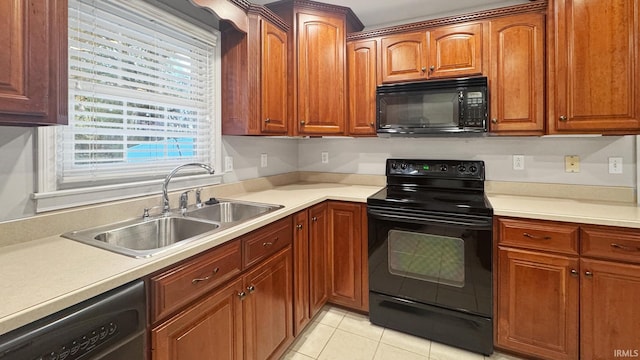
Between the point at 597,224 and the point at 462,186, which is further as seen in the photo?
the point at 462,186

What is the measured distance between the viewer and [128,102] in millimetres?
1576

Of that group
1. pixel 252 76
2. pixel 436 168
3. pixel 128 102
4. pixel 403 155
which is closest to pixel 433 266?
pixel 436 168

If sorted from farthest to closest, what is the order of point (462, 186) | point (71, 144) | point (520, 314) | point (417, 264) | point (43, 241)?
point (462, 186), point (417, 264), point (520, 314), point (71, 144), point (43, 241)

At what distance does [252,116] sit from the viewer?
2.04 meters

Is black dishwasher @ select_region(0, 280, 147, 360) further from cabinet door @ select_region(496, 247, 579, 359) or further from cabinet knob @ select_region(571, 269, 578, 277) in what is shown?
cabinet knob @ select_region(571, 269, 578, 277)

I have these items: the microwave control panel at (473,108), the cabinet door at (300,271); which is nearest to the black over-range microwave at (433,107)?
the microwave control panel at (473,108)

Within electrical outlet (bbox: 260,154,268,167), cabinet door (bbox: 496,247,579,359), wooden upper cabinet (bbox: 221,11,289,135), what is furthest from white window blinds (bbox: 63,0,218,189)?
cabinet door (bbox: 496,247,579,359)

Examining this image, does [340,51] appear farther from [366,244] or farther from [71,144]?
[71,144]

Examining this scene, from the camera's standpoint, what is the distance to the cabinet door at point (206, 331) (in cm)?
104

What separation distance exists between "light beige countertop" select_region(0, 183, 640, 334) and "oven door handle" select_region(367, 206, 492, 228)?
0.37 ft

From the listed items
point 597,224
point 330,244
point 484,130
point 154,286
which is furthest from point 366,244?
point 154,286

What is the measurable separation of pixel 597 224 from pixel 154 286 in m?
2.04

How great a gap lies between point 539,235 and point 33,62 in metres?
2.32

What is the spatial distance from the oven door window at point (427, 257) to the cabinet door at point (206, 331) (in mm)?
1095
